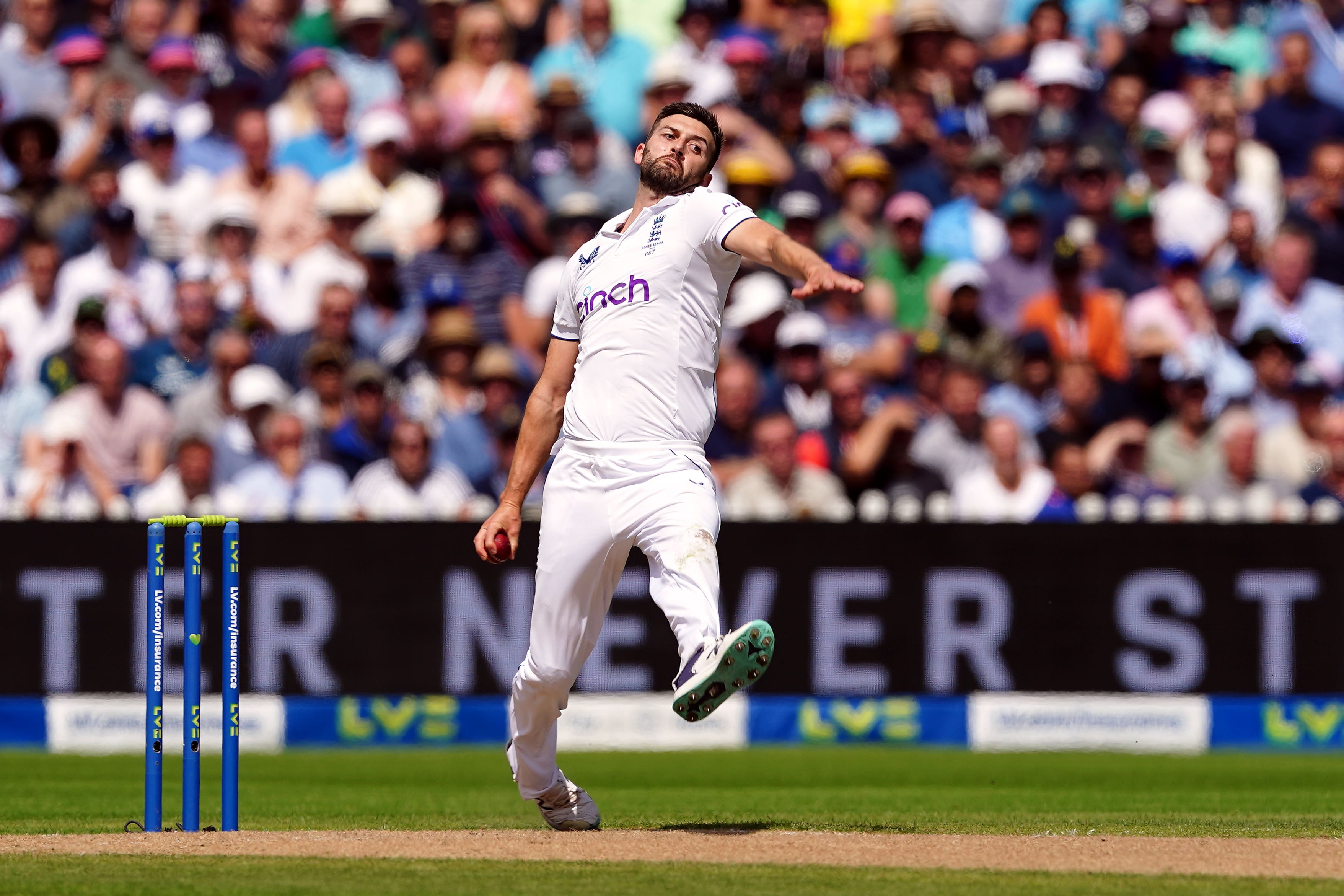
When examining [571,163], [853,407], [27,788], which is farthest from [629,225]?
[571,163]

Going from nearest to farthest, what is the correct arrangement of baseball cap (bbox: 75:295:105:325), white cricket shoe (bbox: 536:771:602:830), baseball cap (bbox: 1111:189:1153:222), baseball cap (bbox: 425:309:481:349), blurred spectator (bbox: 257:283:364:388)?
white cricket shoe (bbox: 536:771:602:830), baseball cap (bbox: 425:309:481:349), baseball cap (bbox: 75:295:105:325), blurred spectator (bbox: 257:283:364:388), baseball cap (bbox: 1111:189:1153:222)

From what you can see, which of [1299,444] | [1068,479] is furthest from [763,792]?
[1299,444]

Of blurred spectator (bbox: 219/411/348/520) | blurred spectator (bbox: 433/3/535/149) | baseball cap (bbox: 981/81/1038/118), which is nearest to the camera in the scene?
blurred spectator (bbox: 219/411/348/520)

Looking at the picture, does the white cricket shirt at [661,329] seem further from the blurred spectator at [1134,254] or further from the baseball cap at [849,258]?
the blurred spectator at [1134,254]

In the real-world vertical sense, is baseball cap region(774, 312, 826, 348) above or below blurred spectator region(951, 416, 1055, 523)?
above

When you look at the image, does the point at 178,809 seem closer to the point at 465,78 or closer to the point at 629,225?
the point at 629,225

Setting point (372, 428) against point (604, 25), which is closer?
point (372, 428)

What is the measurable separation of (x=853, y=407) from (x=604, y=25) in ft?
15.8

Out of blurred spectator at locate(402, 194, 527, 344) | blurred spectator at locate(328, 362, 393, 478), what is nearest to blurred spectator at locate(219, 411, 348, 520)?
blurred spectator at locate(328, 362, 393, 478)

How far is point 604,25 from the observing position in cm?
1576

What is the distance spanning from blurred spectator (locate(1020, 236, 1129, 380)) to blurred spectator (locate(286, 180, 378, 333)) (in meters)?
4.57

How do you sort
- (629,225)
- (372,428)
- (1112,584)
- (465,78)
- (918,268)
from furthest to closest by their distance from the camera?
(465,78) < (918,268) < (372,428) < (1112,584) < (629,225)

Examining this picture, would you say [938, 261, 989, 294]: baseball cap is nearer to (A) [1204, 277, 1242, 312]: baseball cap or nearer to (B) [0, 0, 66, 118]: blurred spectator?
(A) [1204, 277, 1242, 312]: baseball cap

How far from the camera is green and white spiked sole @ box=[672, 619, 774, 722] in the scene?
609cm
